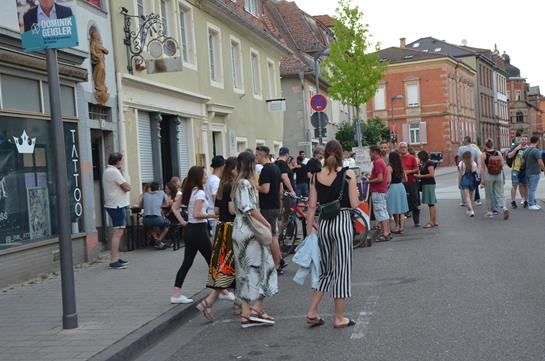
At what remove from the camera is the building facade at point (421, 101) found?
66.4 meters

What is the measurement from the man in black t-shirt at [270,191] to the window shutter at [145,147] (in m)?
6.23

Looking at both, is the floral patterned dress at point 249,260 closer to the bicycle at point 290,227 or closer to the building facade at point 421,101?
the bicycle at point 290,227

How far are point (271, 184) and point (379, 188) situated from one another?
4467 millimetres

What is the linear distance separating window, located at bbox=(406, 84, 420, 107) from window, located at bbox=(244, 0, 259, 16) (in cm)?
4417

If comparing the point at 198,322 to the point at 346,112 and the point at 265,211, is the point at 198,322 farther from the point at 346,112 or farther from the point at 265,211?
the point at 346,112

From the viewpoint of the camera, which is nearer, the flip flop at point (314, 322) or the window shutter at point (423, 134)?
the flip flop at point (314, 322)

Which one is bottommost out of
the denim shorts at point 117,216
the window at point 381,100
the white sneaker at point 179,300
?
the white sneaker at point 179,300

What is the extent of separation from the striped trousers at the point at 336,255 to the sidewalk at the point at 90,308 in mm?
1980

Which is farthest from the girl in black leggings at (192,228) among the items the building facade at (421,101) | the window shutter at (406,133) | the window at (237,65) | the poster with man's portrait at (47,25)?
the window shutter at (406,133)

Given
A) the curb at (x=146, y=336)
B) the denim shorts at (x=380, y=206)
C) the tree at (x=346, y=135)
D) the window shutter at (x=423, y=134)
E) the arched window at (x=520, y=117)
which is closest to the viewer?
the curb at (x=146, y=336)

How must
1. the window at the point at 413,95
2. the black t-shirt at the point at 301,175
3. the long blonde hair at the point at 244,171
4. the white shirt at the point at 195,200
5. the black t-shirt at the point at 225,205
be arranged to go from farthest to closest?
1. the window at the point at 413,95
2. the black t-shirt at the point at 301,175
3. the white shirt at the point at 195,200
4. the black t-shirt at the point at 225,205
5. the long blonde hair at the point at 244,171

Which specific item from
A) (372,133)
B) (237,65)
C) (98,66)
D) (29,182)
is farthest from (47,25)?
(372,133)

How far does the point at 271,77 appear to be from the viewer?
26.5m

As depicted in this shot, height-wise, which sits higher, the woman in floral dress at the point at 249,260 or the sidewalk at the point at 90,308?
the woman in floral dress at the point at 249,260
